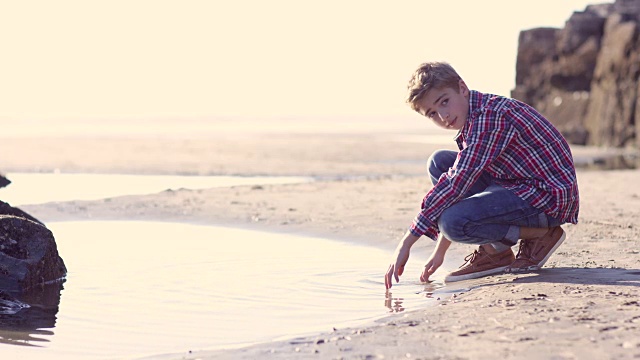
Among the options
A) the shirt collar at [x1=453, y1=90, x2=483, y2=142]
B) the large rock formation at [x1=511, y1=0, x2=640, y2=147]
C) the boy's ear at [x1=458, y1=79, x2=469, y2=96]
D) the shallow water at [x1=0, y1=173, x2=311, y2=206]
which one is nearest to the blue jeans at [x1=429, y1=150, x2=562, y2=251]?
the shirt collar at [x1=453, y1=90, x2=483, y2=142]

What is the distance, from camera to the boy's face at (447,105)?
4.46 meters

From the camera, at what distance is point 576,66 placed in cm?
2938

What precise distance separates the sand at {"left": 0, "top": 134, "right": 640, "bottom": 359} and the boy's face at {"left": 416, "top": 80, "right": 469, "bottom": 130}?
817mm

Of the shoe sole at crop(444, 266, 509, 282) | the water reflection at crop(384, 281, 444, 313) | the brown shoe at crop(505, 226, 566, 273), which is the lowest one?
the water reflection at crop(384, 281, 444, 313)

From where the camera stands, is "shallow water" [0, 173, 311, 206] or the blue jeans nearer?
the blue jeans

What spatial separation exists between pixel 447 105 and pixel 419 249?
1.93 m

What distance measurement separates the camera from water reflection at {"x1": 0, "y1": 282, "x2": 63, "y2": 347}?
13.0 ft

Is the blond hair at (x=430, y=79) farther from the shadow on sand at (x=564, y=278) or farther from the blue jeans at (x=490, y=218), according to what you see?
the shadow on sand at (x=564, y=278)

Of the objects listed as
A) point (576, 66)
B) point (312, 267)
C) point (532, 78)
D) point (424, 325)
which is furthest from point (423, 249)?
point (532, 78)

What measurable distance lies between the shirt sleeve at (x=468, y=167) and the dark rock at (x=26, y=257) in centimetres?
204

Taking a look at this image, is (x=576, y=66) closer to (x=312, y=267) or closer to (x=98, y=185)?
(x=98, y=185)

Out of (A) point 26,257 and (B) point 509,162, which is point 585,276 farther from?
(A) point 26,257

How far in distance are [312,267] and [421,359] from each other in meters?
2.39

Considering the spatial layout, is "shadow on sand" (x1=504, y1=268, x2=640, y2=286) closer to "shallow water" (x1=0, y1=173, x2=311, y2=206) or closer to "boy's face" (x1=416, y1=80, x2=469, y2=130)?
"boy's face" (x1=416, y1=80, x2=469, y2=130)
